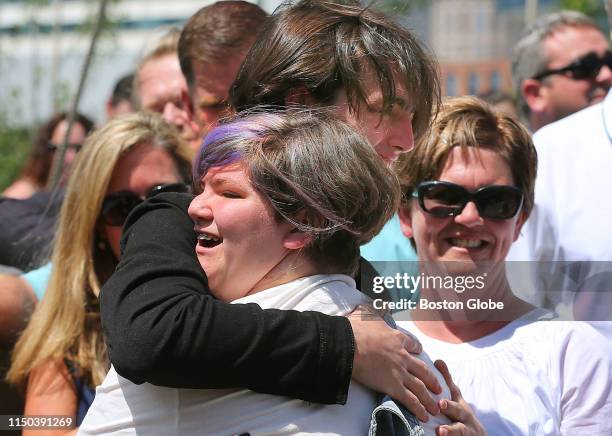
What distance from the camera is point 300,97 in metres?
1.97

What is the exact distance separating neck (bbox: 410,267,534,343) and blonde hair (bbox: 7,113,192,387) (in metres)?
0.91

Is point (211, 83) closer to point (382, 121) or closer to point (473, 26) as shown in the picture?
point (382, 121)

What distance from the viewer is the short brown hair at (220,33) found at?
3.24 m

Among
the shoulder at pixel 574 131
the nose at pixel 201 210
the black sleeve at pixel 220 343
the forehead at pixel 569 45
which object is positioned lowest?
the forehead at pixel 569 45

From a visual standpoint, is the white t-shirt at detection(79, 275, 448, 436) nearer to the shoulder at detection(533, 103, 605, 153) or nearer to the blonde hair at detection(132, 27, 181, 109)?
the shoulder at detection(533, 103, 605, 153)

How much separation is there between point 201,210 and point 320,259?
9.4 inches

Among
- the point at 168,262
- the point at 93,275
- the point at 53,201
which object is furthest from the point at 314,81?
the point at 53,201

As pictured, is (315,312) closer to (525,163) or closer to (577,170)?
(525,163)

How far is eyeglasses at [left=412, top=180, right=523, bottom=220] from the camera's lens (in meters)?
2.54

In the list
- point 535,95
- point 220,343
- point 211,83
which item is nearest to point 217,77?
point 211,83

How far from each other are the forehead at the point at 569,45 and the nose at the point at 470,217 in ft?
7.27

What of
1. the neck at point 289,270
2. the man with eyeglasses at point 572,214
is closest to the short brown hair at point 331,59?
the neck at point 289,270

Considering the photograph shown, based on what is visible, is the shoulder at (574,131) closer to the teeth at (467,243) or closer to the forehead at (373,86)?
the teeth at (467,243)

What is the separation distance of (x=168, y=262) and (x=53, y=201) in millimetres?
2133
